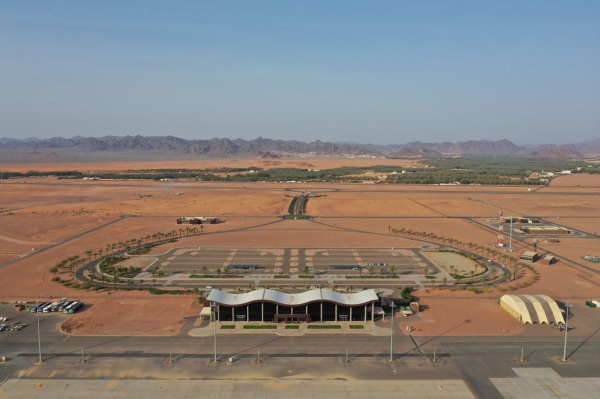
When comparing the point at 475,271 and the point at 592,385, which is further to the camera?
the point at 475,271

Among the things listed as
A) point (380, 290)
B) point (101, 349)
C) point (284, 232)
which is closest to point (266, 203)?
point (284, 232)

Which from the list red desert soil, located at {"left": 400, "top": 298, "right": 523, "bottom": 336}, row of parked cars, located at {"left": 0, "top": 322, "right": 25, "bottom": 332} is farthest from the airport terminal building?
row of parked cars, located at {"left": 0, "top": 322, "right": 25, "bottom": 332}

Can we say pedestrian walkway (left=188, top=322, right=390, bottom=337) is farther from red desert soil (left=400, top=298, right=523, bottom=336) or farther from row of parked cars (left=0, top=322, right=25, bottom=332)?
row of parked cars (left=0, top=322, right=25, bottom=332)

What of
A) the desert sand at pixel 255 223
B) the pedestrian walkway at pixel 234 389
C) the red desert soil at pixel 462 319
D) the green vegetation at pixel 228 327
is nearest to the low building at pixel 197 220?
the desert sand at pixel 255 223

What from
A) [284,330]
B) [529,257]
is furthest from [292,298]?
[529,257]

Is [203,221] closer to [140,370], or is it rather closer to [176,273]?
[176,273]

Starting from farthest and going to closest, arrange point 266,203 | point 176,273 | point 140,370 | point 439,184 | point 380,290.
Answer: point 439,184 → point 266,203 → point 176,273 → point 380,290 → point 140,370
